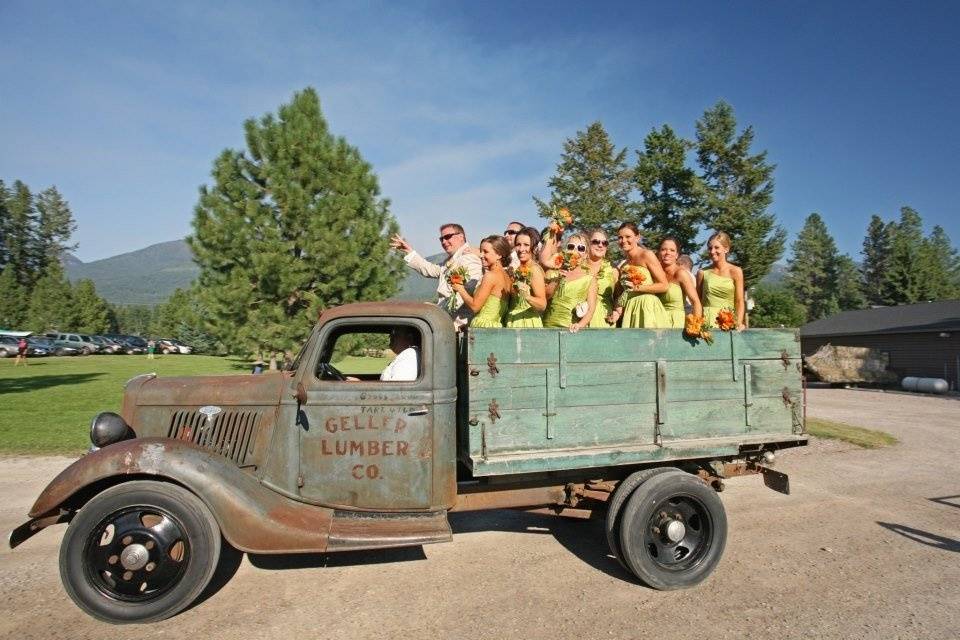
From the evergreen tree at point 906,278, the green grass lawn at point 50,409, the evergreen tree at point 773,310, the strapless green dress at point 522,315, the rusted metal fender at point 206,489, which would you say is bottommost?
the green grass lawn at point 50,409

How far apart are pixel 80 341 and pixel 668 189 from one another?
48.1 m

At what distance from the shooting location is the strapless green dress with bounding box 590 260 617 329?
4.81 meters

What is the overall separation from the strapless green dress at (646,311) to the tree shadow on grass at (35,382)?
1821 cm

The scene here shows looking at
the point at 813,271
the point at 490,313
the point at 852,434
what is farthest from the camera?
the point at 813,271

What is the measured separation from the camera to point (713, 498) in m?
3.91

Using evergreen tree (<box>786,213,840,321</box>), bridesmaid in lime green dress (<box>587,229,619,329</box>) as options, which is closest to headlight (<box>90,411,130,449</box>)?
bridesmaid in lime green dress (<box>587,229,619,329</box>)

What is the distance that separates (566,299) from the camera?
4.41 metres

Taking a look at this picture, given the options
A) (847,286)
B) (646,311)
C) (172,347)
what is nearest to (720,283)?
(646,311)

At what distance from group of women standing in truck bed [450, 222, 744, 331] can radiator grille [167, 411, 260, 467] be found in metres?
1.87

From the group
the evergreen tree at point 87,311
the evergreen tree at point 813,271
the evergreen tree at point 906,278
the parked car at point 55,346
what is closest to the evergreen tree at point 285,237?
the parked car at point 55,346

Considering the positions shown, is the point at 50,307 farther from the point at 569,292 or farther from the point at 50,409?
the point at 569,292

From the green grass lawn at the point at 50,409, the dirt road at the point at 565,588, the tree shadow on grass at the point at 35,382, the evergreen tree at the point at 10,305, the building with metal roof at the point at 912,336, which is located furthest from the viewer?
the evergreen tree at the point at 10,305

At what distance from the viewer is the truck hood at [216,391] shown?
372 cm

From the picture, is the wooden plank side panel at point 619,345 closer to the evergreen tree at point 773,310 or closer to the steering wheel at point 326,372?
the steering wheel at point 326,372
